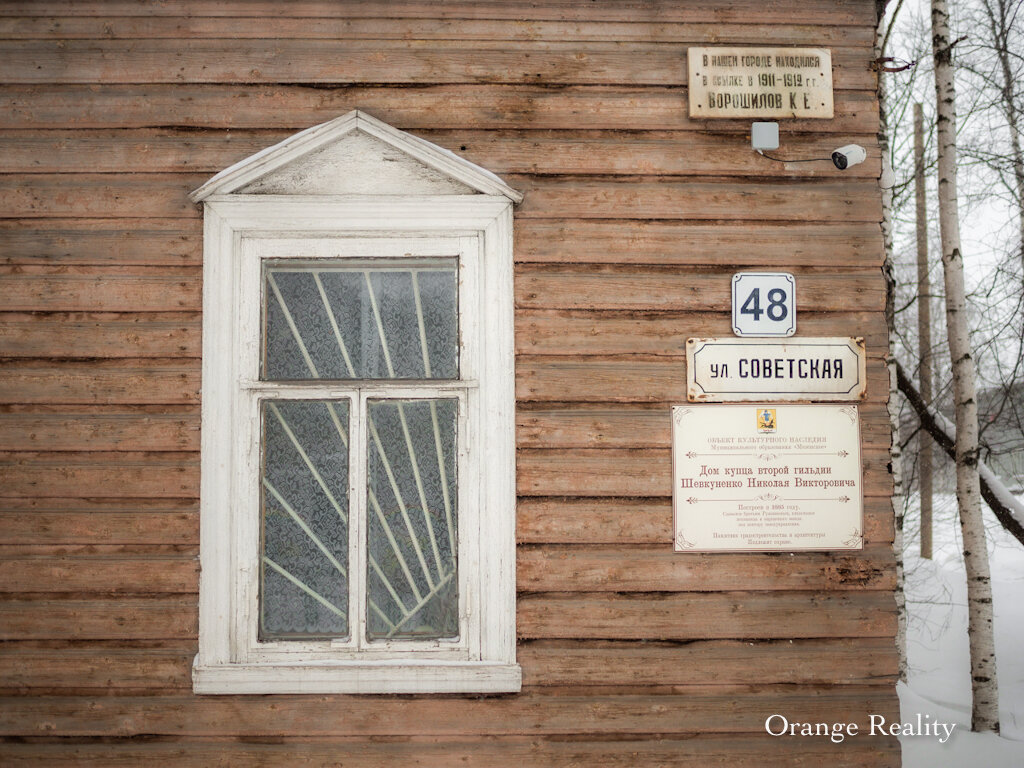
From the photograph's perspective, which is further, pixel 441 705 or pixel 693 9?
pixel 693 9

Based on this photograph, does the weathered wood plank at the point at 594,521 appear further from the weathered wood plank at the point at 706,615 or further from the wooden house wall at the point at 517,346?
the weathered wood plank at the point at 706,615

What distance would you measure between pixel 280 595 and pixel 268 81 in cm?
205

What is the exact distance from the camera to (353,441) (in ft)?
9.49

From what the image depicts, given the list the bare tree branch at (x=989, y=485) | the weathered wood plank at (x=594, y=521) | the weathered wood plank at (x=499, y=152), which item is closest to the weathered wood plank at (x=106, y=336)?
the weathered wood plank at (x=499, y=152)

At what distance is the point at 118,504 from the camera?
288 cm

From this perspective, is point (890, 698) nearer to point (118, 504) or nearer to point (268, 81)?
point (118, 504)

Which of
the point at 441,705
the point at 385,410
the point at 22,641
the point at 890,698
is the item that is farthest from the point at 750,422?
the point at 22,641

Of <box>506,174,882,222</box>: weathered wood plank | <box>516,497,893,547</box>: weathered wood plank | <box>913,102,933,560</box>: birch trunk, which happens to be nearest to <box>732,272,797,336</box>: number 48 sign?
<box>506,174,882,222</box>: weathered wood plank

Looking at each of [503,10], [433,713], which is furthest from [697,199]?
[433,713]

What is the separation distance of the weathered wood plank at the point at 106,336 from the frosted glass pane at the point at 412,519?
2.63ft

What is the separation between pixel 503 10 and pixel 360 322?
141 cm

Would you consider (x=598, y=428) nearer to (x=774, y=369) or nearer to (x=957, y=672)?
(x=774, y=369)

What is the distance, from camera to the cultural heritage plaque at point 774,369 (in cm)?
292

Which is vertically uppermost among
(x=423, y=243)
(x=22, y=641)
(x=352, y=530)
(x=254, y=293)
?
(x=423, y=243)
